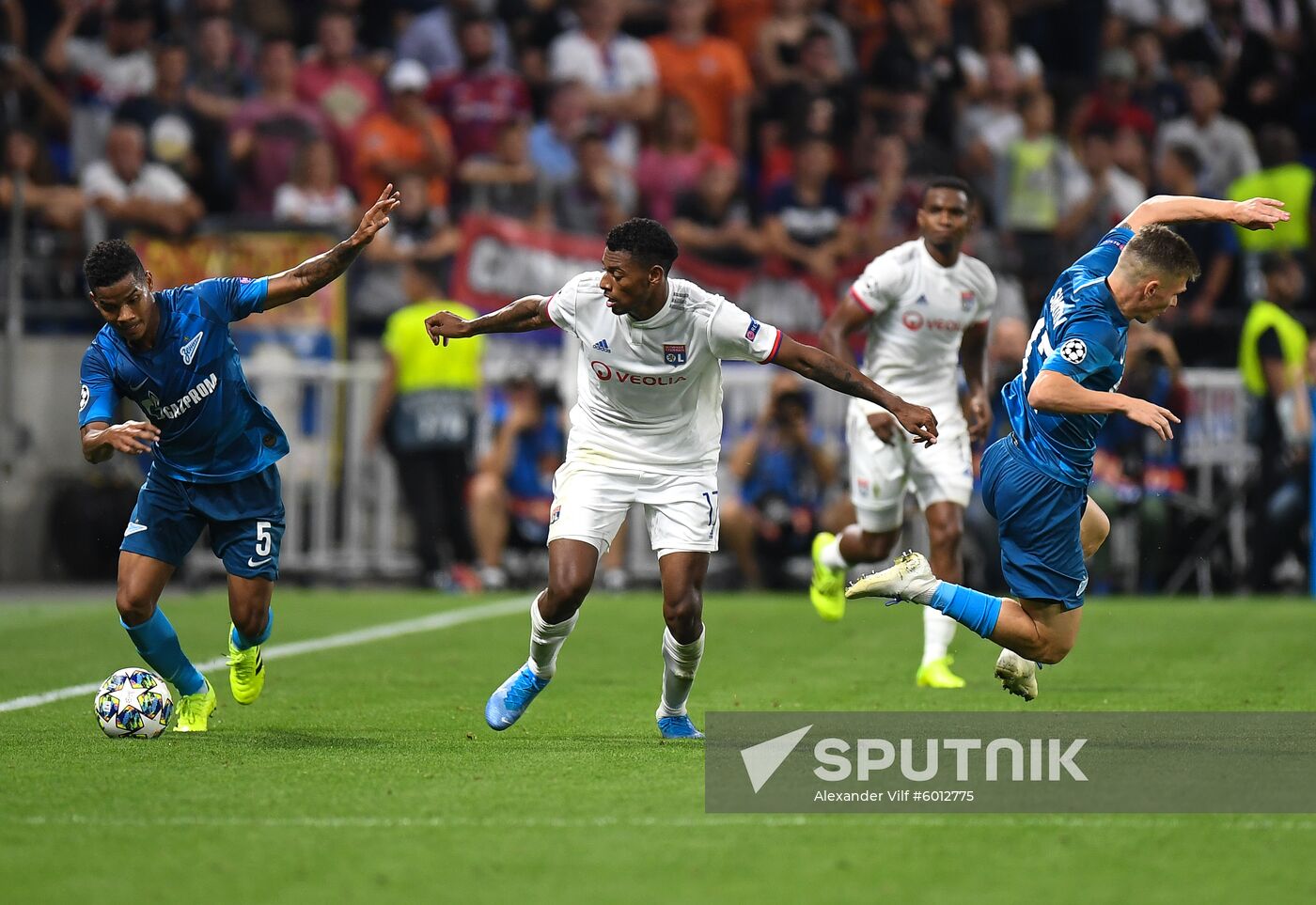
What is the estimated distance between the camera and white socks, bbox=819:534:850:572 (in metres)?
11.8

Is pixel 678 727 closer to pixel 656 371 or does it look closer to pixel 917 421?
pixel 656 371

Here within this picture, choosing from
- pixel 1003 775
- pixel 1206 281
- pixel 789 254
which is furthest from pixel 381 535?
pixel 1003 775

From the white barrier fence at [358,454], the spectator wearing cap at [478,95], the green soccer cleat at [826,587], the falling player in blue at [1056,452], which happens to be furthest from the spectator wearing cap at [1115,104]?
the falling player in blue at [1056,452]

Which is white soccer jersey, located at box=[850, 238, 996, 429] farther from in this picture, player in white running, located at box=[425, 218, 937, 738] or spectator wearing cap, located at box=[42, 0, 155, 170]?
spectator wearing cap, located at box=[42, 0, 155, 170]

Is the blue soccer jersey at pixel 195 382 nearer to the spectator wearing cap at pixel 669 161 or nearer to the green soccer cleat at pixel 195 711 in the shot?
the green soccer cleat at pixel 195 711

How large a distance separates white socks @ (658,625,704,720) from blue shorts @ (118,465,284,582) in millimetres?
1839

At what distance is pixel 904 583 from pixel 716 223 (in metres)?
11.2

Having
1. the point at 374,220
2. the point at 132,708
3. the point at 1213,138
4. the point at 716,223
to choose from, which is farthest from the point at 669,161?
the point at 132,708

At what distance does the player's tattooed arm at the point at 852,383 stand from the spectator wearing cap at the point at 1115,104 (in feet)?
43.4

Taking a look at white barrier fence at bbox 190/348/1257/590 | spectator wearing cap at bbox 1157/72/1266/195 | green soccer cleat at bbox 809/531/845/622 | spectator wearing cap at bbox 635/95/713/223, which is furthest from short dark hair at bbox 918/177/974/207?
spectator wearing cap at bbox 1157/72/1266/195

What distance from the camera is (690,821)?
6.10 m

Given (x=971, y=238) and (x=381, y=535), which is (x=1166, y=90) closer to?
(x=971, y=238)

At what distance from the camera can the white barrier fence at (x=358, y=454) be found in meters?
17.1

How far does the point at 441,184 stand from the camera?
62.7ft
